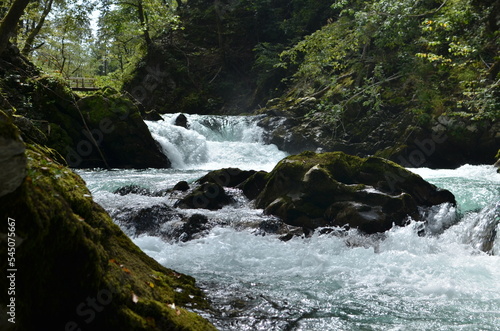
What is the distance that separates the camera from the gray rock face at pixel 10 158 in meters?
1.98

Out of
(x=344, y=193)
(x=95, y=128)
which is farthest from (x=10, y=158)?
(x=95, y=128)

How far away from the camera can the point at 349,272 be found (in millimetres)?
5430

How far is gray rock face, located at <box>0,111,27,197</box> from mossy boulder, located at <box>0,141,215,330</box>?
54 millimetres

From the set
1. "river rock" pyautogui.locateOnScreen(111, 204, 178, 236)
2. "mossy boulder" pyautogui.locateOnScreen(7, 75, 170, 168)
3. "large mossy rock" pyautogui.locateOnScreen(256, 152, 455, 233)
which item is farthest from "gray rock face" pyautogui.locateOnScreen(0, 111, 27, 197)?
"mossy boulder" pyautogui.locateOnScreen(7, 75, 170, 168)

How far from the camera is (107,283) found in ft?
8.38


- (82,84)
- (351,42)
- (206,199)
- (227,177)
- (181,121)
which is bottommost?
(206,199)

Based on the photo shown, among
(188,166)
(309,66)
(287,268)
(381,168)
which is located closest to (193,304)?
(287,268)

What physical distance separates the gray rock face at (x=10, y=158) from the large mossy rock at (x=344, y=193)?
5.86m

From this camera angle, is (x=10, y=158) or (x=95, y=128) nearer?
(x=10, y=158)

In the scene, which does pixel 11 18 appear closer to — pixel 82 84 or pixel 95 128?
pixel 95 128

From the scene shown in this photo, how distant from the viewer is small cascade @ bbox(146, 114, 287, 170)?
15.6m

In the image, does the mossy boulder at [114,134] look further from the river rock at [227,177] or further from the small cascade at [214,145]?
the river rock at [227,177]

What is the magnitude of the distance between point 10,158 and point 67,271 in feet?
2.51

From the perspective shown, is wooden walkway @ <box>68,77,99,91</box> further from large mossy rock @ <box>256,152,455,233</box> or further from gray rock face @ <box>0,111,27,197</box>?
gray rock face @ <box>0,111,27,197</box>
